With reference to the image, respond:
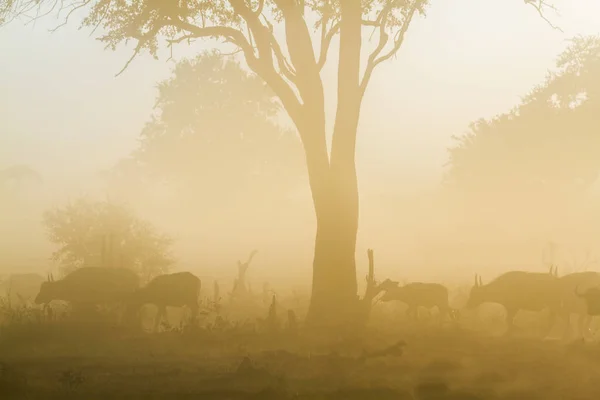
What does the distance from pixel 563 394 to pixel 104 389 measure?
714cm

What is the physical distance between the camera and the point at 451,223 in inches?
2571

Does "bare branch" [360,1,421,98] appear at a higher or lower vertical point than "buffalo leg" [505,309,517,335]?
higher

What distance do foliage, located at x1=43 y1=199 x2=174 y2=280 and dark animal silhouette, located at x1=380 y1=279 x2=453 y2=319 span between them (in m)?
10.1

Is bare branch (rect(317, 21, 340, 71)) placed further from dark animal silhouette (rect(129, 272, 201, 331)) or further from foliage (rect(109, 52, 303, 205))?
foliage (rect(109, 52, 303, 205))

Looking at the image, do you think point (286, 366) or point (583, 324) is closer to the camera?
point (286, 366)

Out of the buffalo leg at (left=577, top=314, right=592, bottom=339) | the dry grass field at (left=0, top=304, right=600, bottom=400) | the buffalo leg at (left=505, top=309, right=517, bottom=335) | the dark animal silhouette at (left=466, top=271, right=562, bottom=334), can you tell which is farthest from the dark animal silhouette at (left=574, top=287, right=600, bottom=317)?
the buffalo leg at (left=505, top=309, right=517, bottom=335)

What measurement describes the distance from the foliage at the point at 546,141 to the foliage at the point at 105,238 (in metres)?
32.0

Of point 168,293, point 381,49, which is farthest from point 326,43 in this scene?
point 168,293

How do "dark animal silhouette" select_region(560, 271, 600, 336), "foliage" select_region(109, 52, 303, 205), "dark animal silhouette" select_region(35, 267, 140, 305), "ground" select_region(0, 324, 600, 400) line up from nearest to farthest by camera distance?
"ground" select_region(0, 324, 600, 400) → "dark animal silhouette" select_region(560, 271, 600, 336) → "dark animal silhouette" select_region(35, 267, 140, 305) → "foliage" select_region(109, 52, 303, 205)

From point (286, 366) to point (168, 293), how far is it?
7767mm

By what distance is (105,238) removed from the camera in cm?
2597

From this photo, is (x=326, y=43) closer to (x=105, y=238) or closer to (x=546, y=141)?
(x=105, y=238)

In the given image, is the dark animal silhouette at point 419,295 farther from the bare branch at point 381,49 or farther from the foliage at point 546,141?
the foliage at point 546,141

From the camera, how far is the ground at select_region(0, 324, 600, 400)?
10.6 meters
